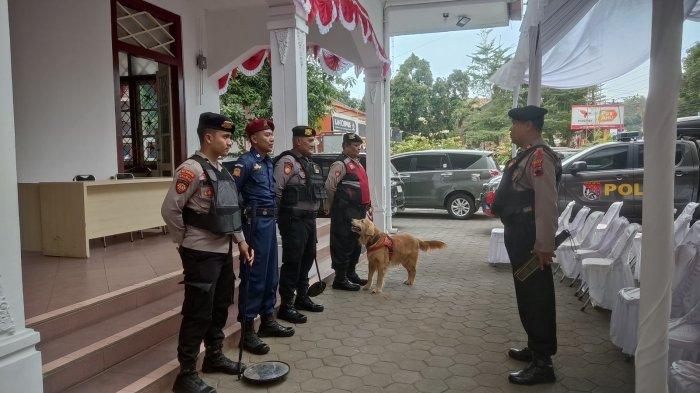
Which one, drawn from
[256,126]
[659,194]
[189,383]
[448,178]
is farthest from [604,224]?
[448,178]

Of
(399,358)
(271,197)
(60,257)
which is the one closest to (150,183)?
(60,257)

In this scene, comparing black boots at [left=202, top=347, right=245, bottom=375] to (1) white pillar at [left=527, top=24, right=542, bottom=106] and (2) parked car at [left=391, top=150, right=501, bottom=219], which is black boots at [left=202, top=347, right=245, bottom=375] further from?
(2) parked car at [left=391, top=150, right=501, bottom=219]

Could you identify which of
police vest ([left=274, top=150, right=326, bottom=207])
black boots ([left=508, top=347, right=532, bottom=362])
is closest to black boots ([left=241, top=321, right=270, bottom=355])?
police vest ([left=274, top=150, right=326, bottom=207])

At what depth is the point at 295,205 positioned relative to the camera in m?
4.31

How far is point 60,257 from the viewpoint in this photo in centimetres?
539

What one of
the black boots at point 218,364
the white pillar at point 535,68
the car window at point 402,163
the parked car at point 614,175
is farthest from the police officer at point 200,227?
the car window at point 402,163

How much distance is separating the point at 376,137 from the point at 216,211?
231 inches

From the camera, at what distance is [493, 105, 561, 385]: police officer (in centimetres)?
316

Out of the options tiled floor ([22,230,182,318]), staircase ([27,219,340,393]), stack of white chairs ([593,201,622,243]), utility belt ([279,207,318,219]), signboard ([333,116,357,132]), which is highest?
signboard ([333,116,357,132])

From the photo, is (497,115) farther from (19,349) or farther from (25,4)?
(19,349)

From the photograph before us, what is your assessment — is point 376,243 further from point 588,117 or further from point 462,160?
point 588,117

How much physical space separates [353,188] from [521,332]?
227cm

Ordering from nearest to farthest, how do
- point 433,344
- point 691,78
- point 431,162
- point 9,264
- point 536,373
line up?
point 9,264, point 536,373, point 691,78, point 433,344, point 431,162

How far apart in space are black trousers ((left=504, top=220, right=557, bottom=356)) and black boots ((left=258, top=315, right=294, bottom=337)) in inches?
79.9
